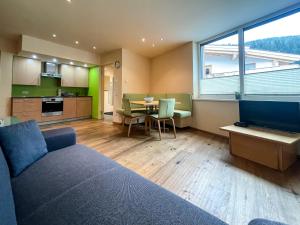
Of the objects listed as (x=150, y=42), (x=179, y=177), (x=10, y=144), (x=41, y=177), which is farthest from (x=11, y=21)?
(x=179, y=177)

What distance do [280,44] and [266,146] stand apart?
1.99 m

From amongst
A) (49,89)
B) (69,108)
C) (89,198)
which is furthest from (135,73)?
(89,198)

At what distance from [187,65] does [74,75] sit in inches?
170

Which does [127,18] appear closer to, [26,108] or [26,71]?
[26,71]

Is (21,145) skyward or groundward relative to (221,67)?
groundward

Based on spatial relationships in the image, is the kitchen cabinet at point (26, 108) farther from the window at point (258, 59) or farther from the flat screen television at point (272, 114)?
the flat screen television at point (272, 114)

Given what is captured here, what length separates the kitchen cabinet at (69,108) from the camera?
210 inches

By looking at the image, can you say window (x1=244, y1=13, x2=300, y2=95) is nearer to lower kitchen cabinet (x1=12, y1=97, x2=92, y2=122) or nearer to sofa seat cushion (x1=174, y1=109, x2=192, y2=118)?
sofa seat cushion (x1=174, y1=109, x2=192, y2=118)

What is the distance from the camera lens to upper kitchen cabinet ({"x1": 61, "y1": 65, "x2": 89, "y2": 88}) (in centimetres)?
546

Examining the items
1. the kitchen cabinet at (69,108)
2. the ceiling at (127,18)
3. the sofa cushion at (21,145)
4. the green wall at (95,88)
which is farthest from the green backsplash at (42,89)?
the sofa cushion at (21,145)

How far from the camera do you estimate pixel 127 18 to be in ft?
10.1

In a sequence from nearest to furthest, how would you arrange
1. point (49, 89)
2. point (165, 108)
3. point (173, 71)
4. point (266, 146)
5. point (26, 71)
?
point (266, 146) → point (165, 108) → point (26, 71) → point (173, 71) → point (49, 89)

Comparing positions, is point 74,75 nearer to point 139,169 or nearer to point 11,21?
point 11,21

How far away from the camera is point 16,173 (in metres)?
1.08
